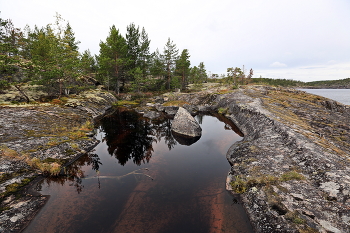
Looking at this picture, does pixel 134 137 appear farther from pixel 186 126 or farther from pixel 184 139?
pixel 186 126

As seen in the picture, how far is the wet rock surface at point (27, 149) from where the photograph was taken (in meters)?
7.04

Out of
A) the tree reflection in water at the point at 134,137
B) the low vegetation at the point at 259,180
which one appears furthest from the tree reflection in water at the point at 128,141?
the low vegetation at the point at 259,180

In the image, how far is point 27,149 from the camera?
442 inches

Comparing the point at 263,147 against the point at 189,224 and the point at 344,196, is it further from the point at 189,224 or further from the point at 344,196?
the point at 189,224

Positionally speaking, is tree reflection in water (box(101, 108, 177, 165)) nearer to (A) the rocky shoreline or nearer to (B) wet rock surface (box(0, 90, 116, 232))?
(B) wet rock surface (box(0, 90, 116, 232))

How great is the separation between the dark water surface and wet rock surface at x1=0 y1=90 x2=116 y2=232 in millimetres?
754

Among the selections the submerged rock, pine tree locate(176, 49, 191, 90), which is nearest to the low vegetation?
the submerged rock

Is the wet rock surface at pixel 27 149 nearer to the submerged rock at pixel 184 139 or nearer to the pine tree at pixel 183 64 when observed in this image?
the submerged rock at pixel 184 139

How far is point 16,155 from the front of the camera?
10.2 metres

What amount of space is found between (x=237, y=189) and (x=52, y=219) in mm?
10383

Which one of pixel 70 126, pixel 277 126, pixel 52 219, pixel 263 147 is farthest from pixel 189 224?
pixel 70 126

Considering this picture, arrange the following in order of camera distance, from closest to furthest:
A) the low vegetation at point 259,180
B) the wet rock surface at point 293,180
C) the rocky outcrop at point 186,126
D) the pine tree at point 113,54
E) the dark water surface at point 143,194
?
the wet rock surface at point 293,180 → the dark water surface at point 143,194 → the low vegetation at point 259,180 → the rocky outcrop at point 186,126 → the pine tree at point 113,54

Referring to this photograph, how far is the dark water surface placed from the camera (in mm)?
6887

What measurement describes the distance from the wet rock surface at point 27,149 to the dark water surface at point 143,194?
0.75m
